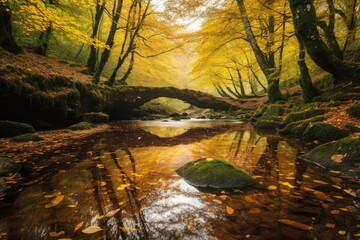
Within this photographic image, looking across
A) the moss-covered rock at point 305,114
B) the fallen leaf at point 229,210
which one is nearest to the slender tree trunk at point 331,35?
the moss-covered rock at point 305,114

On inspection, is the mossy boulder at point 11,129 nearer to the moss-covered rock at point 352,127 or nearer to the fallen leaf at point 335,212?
the fallen leaf at point 335,212

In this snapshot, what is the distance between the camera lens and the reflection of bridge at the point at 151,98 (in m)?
14.5

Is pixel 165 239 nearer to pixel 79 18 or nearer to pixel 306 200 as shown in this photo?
pixel 306 200

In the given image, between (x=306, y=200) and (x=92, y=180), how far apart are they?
2.78 meters

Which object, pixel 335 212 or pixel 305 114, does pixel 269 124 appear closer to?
pixel 305 114

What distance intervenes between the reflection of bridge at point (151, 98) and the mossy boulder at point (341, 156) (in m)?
11.9

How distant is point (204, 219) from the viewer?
215cm

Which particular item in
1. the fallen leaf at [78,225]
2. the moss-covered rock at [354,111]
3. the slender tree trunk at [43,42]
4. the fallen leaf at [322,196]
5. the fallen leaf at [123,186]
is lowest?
the fallen leaf at [123,186]

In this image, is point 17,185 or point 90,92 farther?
point 90,92

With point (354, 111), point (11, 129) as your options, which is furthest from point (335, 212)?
point (11, 129)

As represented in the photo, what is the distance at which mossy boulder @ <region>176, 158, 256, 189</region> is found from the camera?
9.81 ft

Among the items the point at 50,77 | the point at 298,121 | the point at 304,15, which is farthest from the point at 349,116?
the point at 50,77

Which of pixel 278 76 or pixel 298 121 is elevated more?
pixel 278 76

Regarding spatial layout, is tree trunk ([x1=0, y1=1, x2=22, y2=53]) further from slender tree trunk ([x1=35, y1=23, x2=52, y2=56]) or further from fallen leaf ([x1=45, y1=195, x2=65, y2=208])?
fallen leaf ([x1=45, y1=195, x2=65, y2=208])
